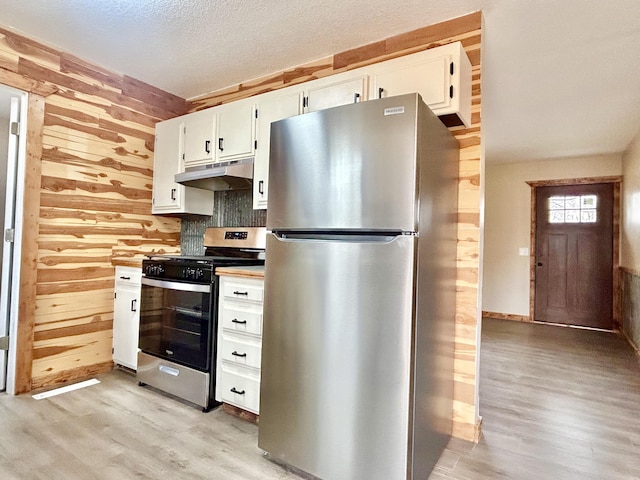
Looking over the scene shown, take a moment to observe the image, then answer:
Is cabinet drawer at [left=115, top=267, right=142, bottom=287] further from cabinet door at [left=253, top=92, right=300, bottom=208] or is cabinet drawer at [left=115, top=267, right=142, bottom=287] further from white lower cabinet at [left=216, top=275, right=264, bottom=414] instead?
cabinet door at [left=253, top=92, right=300, bottom=208]

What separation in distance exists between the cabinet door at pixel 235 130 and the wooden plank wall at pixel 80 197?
0.89 meters

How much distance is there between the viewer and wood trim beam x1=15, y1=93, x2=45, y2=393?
101 inches

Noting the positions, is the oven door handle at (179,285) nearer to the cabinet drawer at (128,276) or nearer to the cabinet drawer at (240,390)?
the cabinet drawer at (128,276)

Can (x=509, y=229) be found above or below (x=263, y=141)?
below

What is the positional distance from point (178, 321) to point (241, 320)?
1.89ft

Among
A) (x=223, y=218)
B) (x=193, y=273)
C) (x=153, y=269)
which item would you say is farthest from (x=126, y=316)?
(x=223, y=218)

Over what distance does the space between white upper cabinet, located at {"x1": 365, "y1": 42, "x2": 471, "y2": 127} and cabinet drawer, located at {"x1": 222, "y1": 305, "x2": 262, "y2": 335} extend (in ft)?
4.86

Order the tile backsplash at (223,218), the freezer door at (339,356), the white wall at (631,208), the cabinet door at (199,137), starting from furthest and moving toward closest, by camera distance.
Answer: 1. the white wall at (631,208)
2. the tile backsplash at (223,218)
3. the cabinet door at (199,137)
4. the freezer door at (339,356)

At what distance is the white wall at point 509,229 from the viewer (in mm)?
5759

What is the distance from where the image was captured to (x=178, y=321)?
8.33 feet

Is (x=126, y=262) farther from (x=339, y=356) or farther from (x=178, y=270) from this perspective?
(x=339, y=356)

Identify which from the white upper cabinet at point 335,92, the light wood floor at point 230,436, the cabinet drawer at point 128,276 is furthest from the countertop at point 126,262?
the white upper cabinet at point 335,92

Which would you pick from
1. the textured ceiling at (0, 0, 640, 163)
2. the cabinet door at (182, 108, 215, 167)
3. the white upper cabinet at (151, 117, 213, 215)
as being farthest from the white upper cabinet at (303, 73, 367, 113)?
the white upper cabinet at (151, 117, 213, 215)

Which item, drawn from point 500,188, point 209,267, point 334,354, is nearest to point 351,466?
point 334,354
